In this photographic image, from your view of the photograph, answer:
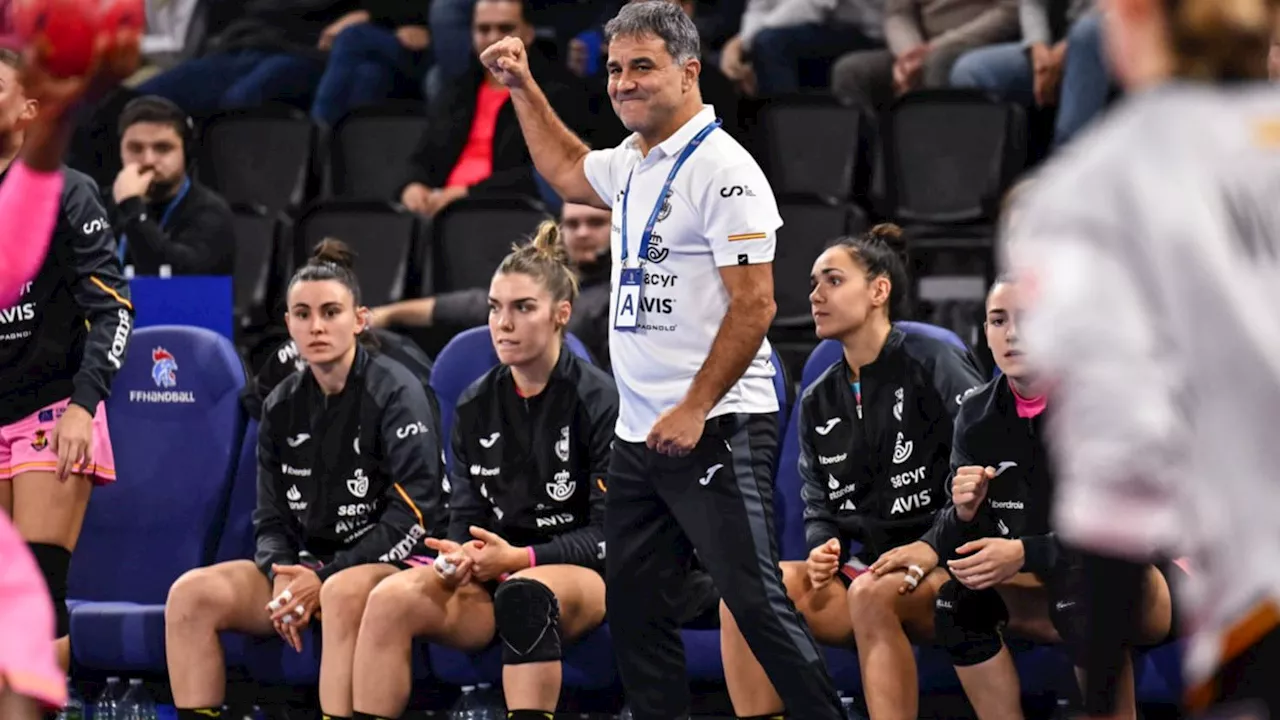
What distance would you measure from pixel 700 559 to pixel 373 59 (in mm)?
5628

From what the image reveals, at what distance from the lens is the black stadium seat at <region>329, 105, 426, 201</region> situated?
8938 millimetres

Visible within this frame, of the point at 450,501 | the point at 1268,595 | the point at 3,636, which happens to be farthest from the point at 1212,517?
the point at 450,501

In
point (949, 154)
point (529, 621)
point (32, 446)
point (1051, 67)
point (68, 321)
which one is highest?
point (1051, 67)

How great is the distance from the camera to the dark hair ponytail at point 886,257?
5.54m

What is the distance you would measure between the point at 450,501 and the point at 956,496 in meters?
1.78

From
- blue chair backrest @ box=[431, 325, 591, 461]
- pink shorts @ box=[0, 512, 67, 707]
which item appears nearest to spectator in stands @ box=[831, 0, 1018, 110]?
blue chair backrest @ box=[431, 325, 591, 461]

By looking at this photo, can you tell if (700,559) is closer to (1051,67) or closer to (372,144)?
(1051,67)

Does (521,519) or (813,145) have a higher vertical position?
(813,145)

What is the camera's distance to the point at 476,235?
762 cm

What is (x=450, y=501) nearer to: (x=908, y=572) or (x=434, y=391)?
(x=434, y=391)

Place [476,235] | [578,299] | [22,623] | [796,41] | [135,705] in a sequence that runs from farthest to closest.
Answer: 1. [796,41]
2. [476,235]
3. [578,299]
4. [135,705]
5. [22,623]

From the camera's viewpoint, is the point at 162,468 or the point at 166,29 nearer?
the point at 162,468

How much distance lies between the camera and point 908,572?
510cm

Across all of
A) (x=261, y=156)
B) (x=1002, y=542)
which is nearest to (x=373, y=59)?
(x=261, y=156)
